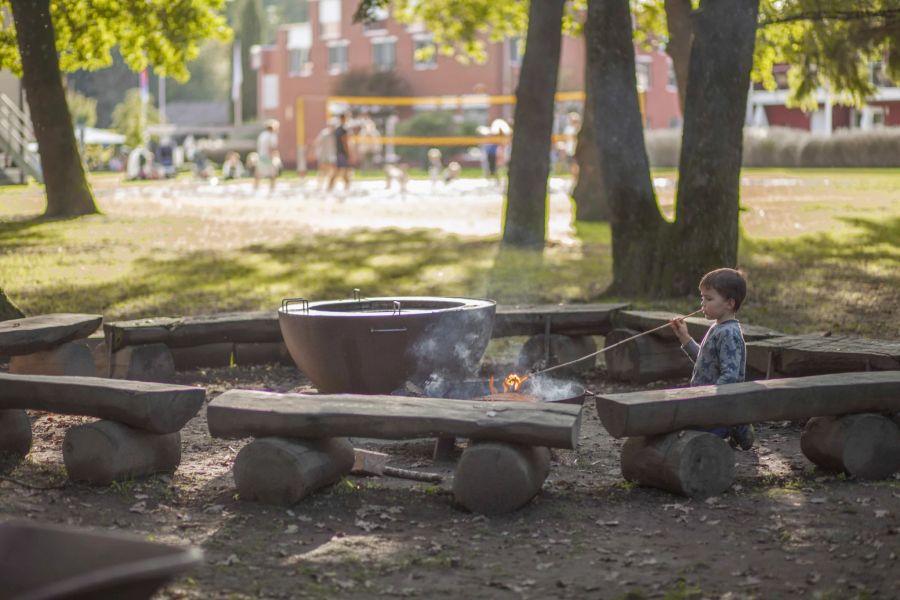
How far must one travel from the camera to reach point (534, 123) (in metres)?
17.1

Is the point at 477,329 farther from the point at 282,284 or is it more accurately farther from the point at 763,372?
the point at 282,284

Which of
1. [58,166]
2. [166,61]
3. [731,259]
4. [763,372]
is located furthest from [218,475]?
[166,61]

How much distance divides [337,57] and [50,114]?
4424 cm

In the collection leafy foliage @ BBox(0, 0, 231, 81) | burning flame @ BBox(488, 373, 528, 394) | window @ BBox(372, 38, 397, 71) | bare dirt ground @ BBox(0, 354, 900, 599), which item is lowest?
bare dirt ground @ BBox(0, 354, 900, 599)

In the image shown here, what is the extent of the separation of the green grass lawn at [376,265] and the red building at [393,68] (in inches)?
1290

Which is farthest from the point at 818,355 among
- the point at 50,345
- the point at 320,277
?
the point at 320,277

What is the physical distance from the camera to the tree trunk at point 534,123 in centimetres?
1689

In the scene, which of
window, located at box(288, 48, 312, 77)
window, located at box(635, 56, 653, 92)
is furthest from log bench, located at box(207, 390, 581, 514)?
window, located at box(288, 48, 312, 77)

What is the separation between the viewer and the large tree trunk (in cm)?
1947

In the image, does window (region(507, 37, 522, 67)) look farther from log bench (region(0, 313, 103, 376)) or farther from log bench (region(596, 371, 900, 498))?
log bench (region(596, 371, 900, 498))

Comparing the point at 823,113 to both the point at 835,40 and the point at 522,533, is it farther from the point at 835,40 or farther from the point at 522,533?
the point at 522,533

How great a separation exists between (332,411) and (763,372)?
328 cm

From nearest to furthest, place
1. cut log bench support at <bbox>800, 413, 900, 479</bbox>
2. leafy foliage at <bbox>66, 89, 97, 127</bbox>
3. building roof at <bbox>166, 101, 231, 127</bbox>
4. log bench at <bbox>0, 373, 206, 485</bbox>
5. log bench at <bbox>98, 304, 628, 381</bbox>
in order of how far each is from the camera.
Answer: log bench at <bbox>0, 373, 206, 485</bbox>
cut log bench support at <bbox>800, 413, 900, 479</bbox>
log bench at <bbox>98, 304, 628, 381</bbox>
leafy foliage at <bbox>66, 89, 97, 127</bbox>
building roof at <bbox>166, 101, 231, 127</bbox>

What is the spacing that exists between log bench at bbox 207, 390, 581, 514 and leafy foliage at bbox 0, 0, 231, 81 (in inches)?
672
